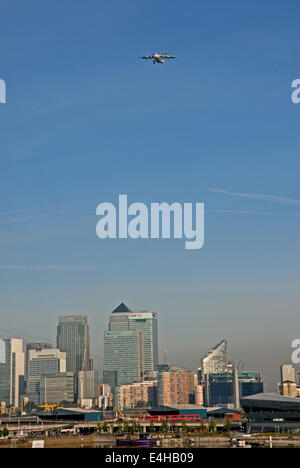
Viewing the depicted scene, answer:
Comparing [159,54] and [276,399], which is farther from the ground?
[159,54]

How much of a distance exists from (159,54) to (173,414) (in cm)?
9984

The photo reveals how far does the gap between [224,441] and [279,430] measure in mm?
34303

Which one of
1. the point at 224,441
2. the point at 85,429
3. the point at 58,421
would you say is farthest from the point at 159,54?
the point at 58,421

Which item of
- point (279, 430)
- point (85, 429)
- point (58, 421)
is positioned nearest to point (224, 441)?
point (279, 430)

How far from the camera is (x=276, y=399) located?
120938mm
